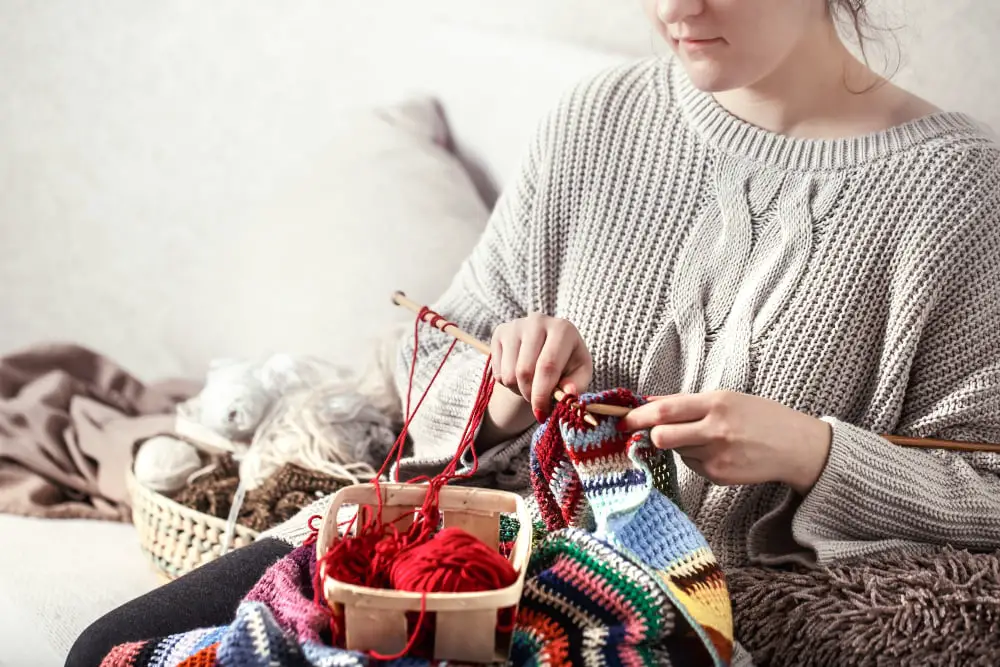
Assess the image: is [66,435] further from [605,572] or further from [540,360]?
[605,572]

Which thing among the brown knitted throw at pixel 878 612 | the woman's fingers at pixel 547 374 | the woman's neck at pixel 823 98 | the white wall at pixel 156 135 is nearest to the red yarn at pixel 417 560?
the woman's fingers at pixel 547 374

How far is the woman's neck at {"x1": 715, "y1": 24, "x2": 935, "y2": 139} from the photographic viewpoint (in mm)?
1121

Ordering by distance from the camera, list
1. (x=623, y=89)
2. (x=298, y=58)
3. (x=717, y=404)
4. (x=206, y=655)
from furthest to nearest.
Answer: (x=298, y=58) < (x=623, y=89) < (x=717, y=404) < (x=206, y=655)

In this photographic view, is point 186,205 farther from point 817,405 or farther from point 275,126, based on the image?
point 817,405

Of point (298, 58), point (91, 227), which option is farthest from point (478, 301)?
point (91, 227)

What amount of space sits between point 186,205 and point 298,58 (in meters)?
0.44

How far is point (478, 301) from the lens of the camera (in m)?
1.24

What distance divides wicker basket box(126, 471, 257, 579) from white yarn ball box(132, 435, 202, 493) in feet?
0.07

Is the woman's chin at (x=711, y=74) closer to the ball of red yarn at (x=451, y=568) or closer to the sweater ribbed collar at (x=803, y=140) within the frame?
the sweater ribbed collar at (x=803, y=140)

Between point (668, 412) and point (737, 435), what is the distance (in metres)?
0.08

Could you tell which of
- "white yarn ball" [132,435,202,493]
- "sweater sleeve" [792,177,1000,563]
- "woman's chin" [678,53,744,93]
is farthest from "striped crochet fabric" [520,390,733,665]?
"white yarn ball" [132,435,202,493]

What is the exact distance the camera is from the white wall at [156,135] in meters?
2.18

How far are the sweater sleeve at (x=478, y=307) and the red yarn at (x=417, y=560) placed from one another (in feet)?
A: 1.00

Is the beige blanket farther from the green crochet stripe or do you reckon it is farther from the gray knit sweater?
the green crochet stripe
